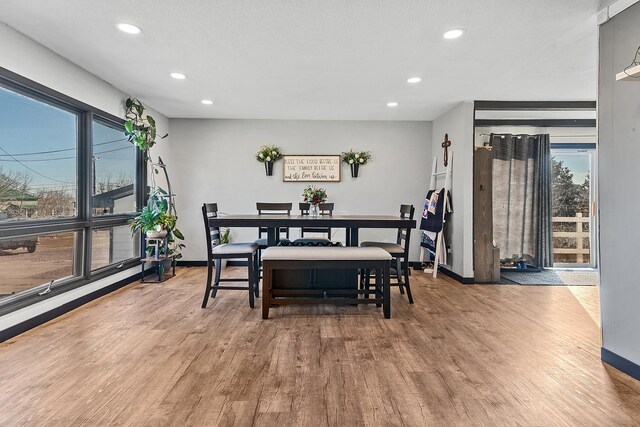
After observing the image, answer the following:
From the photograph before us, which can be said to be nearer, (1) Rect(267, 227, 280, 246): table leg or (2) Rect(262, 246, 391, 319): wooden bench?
(2) Rect(262, 246, 391, 319): wooden bench

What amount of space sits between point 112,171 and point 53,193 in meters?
1.03

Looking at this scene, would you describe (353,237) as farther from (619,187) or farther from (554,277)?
(554,277)

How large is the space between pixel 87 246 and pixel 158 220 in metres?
0.91

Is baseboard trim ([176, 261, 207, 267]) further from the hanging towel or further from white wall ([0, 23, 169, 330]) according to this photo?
the hanging towel

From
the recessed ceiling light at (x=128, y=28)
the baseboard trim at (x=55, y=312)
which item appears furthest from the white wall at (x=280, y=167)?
the recessed ceiling light at (x=128, y=28)

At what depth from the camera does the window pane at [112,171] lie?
3.98m

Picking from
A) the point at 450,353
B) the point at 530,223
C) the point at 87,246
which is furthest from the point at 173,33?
the point at 530,223

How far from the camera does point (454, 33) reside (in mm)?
2740

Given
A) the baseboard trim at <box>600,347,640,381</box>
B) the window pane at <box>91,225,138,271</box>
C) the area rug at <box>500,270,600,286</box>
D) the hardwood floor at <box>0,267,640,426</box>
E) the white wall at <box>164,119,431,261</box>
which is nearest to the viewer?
the hardwood floor at <box>0,267,640,426</box>

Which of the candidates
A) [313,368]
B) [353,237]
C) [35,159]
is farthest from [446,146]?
[35,159]

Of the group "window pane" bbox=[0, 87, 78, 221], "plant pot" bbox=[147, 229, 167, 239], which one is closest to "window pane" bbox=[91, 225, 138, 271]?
"plant pot" bbox=[147, 229, 167, 239]

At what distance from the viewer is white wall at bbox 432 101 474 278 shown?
4.67 meters

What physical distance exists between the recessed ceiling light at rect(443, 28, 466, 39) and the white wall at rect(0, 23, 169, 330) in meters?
3.29

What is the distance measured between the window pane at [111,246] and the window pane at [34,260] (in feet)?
1.25
